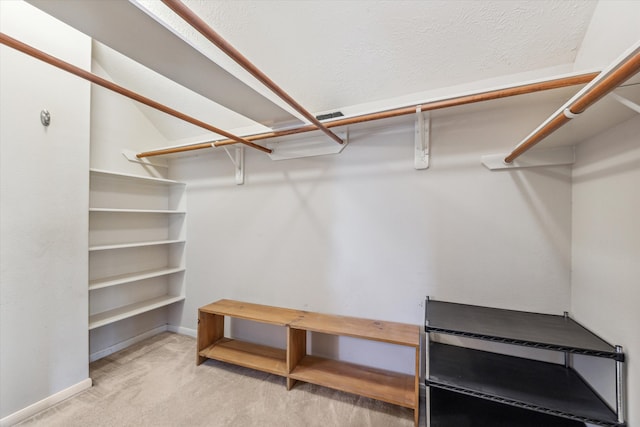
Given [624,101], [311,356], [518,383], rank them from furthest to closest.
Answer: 1. [311,356]
2. [518,383]
3. [624,101]

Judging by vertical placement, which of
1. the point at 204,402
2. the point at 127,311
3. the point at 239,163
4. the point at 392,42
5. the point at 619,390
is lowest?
the point at 204,402

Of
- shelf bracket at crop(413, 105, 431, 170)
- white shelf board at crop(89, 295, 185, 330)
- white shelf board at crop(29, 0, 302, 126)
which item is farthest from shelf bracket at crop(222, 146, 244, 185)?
shelf bracket at crop(413, 105, 431, 170)

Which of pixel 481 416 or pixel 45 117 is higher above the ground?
pixel 45 117

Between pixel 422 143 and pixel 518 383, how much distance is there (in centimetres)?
167

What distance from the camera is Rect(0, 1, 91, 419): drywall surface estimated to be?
174cm

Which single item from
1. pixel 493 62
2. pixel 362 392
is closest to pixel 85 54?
pixel 493 62

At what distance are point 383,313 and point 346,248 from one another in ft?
2.04

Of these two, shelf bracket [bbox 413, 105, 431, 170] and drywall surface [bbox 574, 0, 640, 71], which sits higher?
drywall surface [bbox 574, 0, 640, 71]

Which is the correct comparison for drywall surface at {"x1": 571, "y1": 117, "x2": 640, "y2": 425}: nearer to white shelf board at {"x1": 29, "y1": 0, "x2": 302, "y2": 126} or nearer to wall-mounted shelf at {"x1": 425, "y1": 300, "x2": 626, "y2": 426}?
wall-mounted shelf at {"x1": 425, "y1": 300, "x2": 626, "y2": 426}

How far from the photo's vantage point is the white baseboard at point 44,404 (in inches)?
68.3

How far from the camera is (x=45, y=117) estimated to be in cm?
190

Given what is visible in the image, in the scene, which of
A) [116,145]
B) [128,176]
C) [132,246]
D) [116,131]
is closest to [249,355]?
[132,246]

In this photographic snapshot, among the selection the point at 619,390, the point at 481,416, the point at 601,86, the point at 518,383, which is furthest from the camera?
the point at 481,416

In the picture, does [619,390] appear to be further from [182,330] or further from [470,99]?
[182,330]
